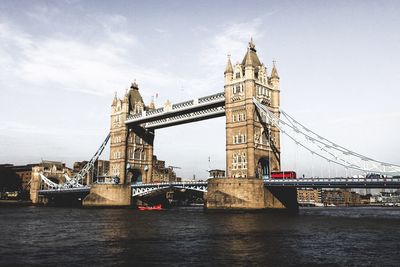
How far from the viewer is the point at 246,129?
228 feet

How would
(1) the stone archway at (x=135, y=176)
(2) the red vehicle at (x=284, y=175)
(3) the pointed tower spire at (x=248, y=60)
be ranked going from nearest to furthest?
(2) the red vehicle at (x=284, y=175) → (3) the pointed tower spire at (x=248, y=60) → (1) the stone archway at (x=135, y=176)

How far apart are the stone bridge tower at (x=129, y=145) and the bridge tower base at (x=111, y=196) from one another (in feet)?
16.7

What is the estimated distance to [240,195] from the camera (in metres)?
62.5

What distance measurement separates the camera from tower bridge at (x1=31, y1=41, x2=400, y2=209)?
62084 millimetres

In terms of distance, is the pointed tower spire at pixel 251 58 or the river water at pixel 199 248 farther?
the pointed tower spire at pixel 251 58

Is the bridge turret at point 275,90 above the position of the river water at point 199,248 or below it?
above

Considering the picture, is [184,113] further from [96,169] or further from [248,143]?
[96,169]

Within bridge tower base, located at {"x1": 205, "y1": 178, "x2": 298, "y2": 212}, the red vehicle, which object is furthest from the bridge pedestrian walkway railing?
the red vehicle

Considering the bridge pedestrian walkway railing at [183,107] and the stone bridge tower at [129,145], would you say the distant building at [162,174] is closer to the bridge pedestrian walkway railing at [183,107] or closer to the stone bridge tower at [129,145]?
the stone bridge tower at [129,145]

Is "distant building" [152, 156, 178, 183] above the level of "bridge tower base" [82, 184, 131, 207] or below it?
above

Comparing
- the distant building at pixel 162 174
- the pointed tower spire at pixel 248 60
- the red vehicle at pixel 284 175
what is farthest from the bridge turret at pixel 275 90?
the distant building at pixel 162 174

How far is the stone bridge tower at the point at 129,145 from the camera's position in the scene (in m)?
96.2

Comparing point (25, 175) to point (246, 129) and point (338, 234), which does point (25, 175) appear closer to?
point (246, 129)

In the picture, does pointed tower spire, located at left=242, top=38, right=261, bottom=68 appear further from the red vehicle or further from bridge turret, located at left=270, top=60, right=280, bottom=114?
the red vehicle
